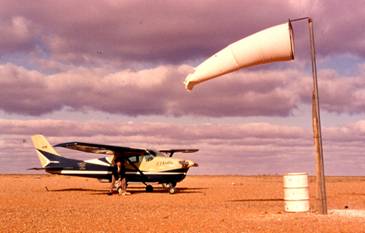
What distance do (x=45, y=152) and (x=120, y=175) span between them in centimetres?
906

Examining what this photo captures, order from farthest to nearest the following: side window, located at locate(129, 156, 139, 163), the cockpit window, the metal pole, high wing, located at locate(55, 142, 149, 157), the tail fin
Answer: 1. the tail fin
2. side window, located at locate(129, 156, 139, 163)
3. the cockpit window
4. high wing, located at locate(55, 142, 149, 157)
5. the metal pole

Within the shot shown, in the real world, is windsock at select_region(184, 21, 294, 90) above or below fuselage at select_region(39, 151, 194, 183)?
above

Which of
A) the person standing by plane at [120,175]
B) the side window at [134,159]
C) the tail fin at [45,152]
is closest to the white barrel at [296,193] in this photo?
the person standing by plane at [120,175]

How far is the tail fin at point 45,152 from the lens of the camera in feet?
122

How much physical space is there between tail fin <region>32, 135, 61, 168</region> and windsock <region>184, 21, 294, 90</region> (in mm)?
22810

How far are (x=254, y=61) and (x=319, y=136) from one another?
3209 millimetres

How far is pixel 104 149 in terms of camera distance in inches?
1201

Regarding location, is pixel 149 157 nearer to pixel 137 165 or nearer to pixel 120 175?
pixel 137 165

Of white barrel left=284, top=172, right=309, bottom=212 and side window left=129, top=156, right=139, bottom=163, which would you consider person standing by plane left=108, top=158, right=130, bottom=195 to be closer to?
side window left=129, top=156, right=139, bottom=163

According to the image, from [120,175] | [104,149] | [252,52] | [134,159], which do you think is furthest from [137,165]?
[252,52]

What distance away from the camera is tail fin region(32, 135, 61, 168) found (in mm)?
37312

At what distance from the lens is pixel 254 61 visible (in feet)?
53.8

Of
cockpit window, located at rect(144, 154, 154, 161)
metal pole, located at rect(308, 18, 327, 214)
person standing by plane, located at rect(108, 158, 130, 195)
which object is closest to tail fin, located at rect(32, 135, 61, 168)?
person standing by plane, located at rect(108, 158, 130, 195)

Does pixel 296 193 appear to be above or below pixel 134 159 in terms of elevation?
below
